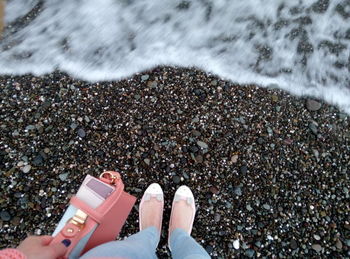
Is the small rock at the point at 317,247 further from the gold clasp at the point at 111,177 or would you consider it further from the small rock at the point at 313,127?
the gold clasp at the point at 111,177

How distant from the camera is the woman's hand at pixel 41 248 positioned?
119 centimetres

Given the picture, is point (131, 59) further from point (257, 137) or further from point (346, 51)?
point (346, 51)

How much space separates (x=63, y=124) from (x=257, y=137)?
60.1 inches

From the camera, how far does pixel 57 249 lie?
1283 millimetres

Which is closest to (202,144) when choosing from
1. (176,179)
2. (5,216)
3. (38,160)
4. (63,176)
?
(176,179)

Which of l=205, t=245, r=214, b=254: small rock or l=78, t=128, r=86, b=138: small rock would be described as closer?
l=205, t=245, r=214, b=254: small rock

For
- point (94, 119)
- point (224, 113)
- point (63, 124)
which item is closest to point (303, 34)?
point (224, 113)

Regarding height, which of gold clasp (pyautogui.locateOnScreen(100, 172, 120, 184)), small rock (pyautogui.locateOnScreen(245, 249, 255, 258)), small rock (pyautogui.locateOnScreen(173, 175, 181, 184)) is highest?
gold clasp (pyautogui.locateOnScreen(100, 172, 120, 184))

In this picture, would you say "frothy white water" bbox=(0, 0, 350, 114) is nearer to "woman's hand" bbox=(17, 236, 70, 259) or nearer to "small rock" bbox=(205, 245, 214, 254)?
"small rock" bbox=(205, 245, 214, 254)

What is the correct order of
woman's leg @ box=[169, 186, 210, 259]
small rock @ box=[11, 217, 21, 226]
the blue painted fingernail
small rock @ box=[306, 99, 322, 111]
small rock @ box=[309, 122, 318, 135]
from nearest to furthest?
the blue painted fingernail < woman's leg @ box=[169, 186, 210, 259] < small rock @ box=[11, 217, 21, 226] < small rock @ box=[309, 122, 318, 135] < small rock @ box=[306, 99, 322, 111]

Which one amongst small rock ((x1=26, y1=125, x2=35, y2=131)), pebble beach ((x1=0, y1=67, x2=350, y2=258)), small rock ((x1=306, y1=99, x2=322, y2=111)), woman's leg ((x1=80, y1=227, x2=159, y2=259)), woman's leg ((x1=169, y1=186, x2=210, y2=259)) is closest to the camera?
woman's leg ((x1=80, y1=227, x2=159, y2=259))

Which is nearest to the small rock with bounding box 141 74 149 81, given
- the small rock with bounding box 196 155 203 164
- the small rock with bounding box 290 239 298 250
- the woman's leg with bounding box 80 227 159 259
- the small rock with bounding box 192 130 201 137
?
the small rock with bounding box 192 130 201 137

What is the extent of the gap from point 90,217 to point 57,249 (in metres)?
0.20

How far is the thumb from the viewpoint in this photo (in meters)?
1.26
